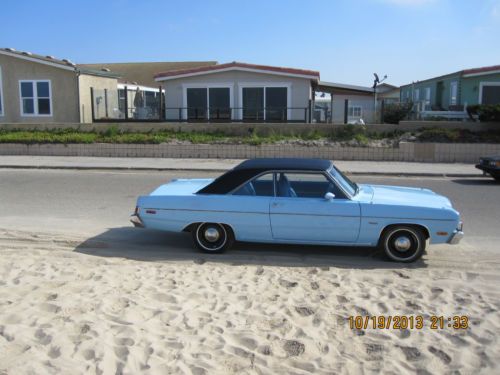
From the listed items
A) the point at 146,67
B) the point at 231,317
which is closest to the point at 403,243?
the point at 231,317

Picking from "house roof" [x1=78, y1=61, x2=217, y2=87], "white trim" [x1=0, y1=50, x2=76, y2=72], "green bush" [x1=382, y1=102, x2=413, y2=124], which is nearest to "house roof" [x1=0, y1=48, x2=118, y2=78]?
"white trim" [x1=0, y1=50, x2=76, y2=72]

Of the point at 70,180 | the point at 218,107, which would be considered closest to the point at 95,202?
the point at 70,180

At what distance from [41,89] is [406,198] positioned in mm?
22457

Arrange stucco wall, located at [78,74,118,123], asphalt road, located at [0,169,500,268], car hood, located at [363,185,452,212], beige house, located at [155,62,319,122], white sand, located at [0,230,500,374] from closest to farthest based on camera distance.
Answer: white sand, located at [0,230,500,374] < car hood, located at [363,185,452,212] < asphalt road, located at [0,169,500,268] < beige house, located at [155,62,319,122] < stucco wall, located at [78,74,118,123]

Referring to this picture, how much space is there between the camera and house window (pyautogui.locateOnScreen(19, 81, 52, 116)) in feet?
82.3

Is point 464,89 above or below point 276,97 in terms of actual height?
above

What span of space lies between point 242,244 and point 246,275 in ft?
5.39

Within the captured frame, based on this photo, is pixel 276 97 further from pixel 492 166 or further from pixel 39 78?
pixel 492 166

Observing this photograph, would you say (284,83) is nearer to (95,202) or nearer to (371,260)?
(95,202)

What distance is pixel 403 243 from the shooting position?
6535 millimetres

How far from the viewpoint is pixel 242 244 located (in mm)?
7375

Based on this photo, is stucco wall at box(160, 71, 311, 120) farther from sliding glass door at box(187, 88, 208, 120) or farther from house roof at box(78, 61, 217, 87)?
house roof at box(78, 61, 217, 87)

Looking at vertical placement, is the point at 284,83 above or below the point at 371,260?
above

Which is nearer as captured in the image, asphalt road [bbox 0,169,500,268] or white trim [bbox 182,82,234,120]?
asphalt road [bbox 0,169,500,268]
